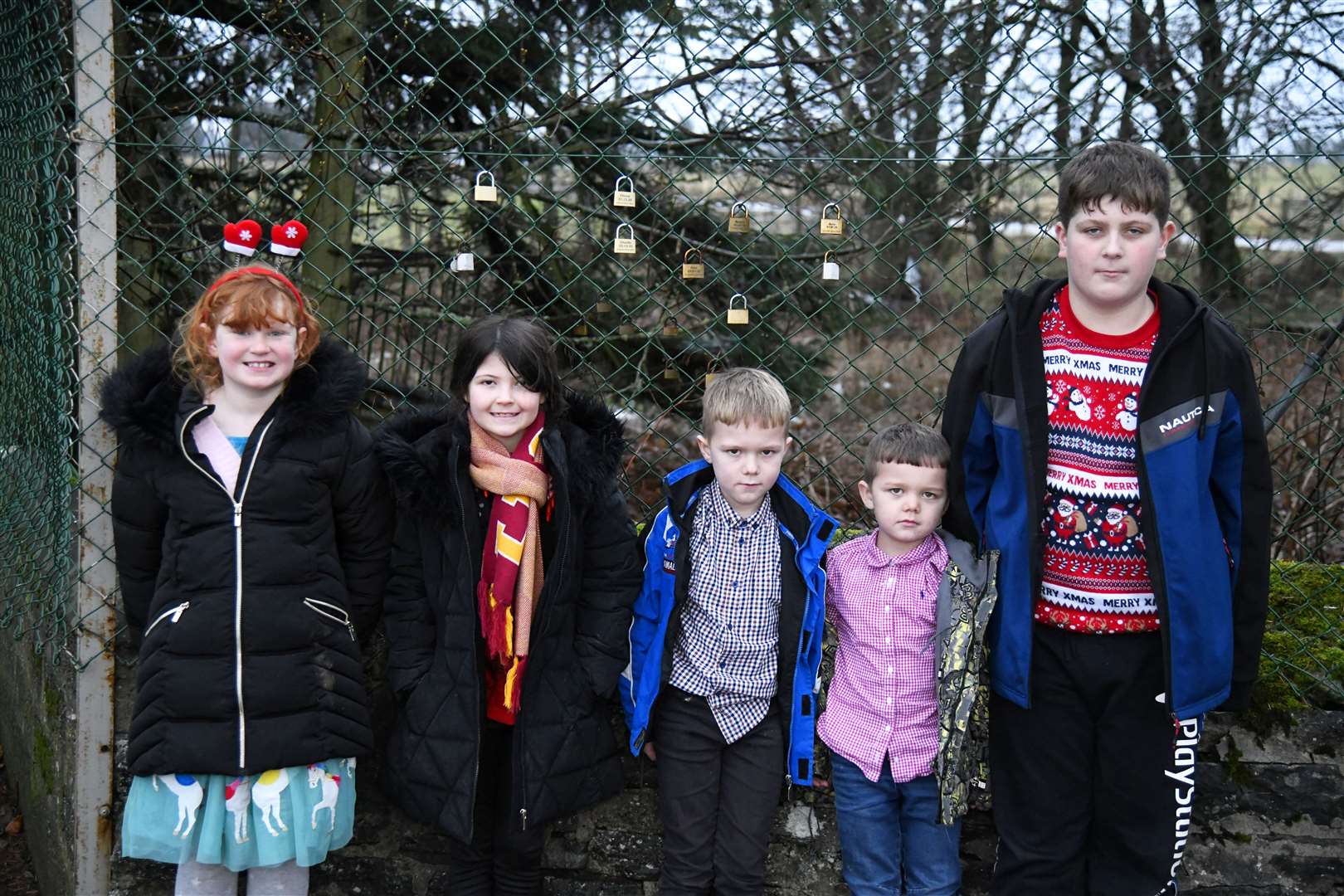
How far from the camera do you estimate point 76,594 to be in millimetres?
2920

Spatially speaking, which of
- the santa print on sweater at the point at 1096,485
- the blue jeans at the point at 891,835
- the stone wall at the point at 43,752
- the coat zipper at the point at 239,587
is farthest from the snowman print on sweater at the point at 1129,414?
the stone wall at the point at 43,752

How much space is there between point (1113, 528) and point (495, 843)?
5.80ft

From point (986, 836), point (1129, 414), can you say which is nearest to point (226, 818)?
point (986, 836)

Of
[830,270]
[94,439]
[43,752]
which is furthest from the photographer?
[43,752]

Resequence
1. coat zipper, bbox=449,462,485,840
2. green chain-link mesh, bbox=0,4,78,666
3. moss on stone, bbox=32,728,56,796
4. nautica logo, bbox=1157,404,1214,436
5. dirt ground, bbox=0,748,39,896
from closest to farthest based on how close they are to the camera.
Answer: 1. nautica logo, bbox=1157,404,1214,436
2. coat zipper, bbox=449,462,485,840
3. green chain-link mesh, bbox=0,4,78,666
4. moss on stone, bbox=32,728,56,796
5. dirt ground, bbox=0,748,39,896

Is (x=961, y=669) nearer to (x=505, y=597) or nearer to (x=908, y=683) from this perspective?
(x=908, y=683)

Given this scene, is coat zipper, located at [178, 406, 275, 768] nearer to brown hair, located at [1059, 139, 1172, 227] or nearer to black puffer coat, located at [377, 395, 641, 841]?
black puffer coat, located at [377, 395, 641, 841]

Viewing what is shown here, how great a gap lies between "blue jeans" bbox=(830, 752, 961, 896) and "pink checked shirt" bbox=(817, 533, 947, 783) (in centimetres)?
6

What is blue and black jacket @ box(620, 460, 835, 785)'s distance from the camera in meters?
2.82

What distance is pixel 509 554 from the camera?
272 centimetres

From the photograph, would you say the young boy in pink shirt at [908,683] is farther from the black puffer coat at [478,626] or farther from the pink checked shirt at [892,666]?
the black puffer coat at [478,626]

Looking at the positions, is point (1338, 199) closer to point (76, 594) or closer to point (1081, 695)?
point (1081, 695)

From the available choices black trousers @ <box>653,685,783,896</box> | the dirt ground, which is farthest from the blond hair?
the dirt ground

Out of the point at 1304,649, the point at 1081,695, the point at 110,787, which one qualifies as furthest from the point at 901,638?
the point at 110,787
